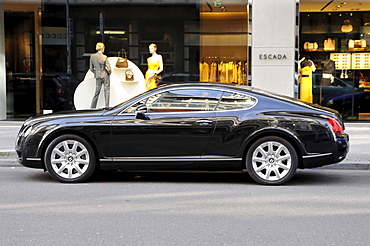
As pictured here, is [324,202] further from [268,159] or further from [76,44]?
Result: [76,44]

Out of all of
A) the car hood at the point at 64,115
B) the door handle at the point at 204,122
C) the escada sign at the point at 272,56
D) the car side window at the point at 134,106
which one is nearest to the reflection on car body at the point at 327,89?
the escada sign at the point at 272,56

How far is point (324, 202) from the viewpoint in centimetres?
720

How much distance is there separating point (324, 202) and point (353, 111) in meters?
9.74

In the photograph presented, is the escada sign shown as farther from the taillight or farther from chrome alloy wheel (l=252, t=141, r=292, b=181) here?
chrome alloy wheel (l=252, t=141, r=292, b=181)

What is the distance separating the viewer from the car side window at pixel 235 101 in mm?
8336

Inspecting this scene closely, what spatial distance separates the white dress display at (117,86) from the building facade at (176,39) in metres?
0.21

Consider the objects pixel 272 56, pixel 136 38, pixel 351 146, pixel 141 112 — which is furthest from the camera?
pixel 136 38

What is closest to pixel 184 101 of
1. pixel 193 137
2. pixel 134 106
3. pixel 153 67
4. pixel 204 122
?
pixel 204 122

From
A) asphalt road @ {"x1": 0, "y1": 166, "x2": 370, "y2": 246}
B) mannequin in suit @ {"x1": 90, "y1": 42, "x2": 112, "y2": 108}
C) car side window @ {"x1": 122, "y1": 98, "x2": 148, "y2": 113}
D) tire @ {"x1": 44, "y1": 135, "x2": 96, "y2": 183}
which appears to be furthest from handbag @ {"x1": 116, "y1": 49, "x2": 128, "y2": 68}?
tire @ {"x1": 44, "y1": 135, "x2": 96, "y2": 183}

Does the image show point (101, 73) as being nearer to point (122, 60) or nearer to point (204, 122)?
point (122, 60)

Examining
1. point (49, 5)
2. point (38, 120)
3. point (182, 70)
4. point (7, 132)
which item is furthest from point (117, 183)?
point (49, 5)

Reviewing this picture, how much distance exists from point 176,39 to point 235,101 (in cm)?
813

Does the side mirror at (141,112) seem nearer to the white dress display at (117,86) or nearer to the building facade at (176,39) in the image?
the building facade at (176,39)

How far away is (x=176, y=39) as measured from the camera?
1620 cm
